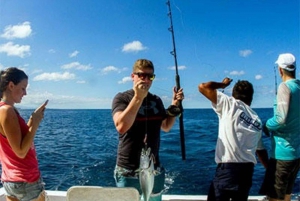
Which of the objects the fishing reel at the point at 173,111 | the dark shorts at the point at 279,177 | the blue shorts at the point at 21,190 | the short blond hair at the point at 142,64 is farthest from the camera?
the dark shorts at the point at 279,177

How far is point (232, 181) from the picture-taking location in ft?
8.52

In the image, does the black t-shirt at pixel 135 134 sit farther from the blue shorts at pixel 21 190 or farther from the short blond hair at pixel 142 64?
the blue shorts at pixel 21 190

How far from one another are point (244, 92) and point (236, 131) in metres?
0.43

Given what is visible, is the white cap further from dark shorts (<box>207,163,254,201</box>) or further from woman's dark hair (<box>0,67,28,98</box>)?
woman's dark hair (<box>0,67,28,98</box>)

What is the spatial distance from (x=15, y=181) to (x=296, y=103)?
2597mm

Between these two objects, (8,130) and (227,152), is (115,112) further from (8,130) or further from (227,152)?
(227,152)

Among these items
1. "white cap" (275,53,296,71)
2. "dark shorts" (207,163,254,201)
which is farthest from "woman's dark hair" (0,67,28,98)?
"white cap" (275,53,296,71)

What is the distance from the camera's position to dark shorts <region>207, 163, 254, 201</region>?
102 inches

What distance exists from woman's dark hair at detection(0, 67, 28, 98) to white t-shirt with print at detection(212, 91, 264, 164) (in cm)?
173

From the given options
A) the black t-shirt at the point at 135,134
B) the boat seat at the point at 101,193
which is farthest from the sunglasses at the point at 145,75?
the boat seat at the point at 101,193

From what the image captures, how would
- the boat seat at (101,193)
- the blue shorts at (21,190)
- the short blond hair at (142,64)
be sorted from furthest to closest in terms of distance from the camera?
the short blond hair at (142,64) → the blue shorts at (21,190) → the boat seat at (101,193)

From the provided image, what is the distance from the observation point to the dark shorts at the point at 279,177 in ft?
9.37

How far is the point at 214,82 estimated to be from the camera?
9.04ft

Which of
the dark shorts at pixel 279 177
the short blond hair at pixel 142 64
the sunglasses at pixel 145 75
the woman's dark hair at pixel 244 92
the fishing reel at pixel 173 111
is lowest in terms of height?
the dark shorts at pixel 279 177
